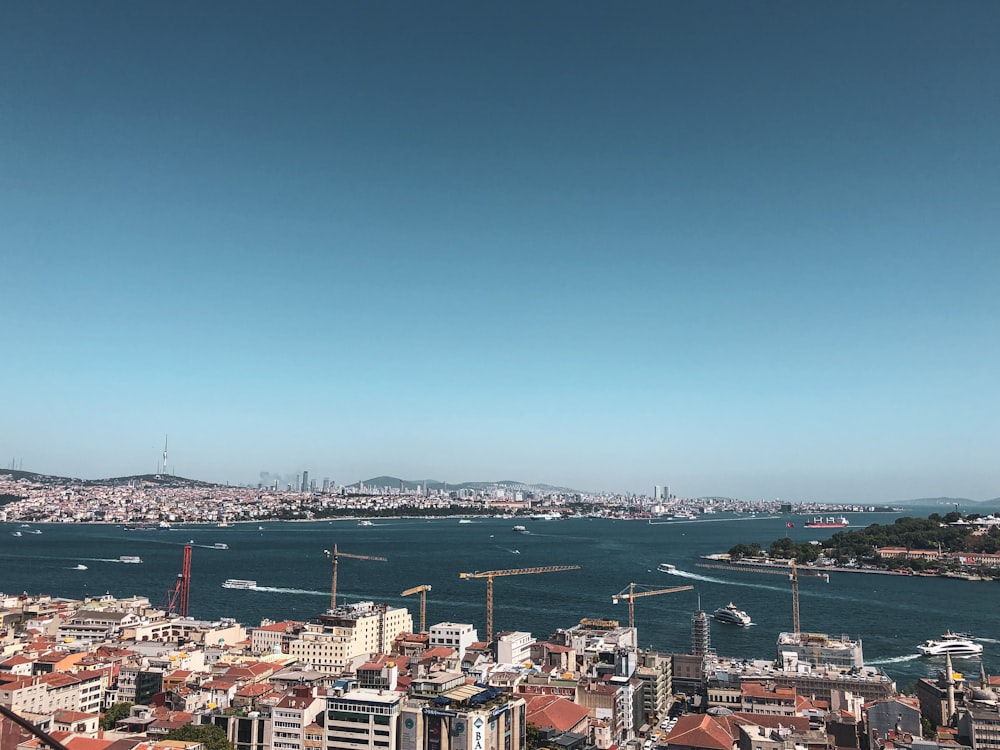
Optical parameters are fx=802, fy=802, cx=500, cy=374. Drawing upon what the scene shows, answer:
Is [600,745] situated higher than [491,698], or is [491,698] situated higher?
[491,698]

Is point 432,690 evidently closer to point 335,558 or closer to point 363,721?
point 363,721

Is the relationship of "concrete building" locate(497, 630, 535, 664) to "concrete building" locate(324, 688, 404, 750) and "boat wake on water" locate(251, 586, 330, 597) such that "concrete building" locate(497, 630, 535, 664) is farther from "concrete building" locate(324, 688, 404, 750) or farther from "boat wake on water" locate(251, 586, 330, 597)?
"boat wake on water" locate(251, 586, 330, 597)

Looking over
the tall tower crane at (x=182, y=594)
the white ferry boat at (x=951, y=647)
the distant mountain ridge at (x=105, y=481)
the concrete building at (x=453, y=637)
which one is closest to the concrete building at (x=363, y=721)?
the concrete building at (x=453, y=637)

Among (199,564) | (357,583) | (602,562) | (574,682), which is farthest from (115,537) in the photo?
(574,682)

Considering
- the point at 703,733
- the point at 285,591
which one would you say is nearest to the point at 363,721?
the point at 703,733

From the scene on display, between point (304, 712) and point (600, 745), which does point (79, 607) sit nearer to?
point (304, 712)

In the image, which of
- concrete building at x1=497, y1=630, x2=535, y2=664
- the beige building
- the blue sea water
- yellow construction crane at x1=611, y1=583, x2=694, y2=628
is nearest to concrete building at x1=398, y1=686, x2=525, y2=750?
concrete building at x1=497, y1=630, x2=535, y2=664

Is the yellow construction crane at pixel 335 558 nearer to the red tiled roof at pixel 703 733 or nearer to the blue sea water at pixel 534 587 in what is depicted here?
the blue sea water at pixel 534 587
